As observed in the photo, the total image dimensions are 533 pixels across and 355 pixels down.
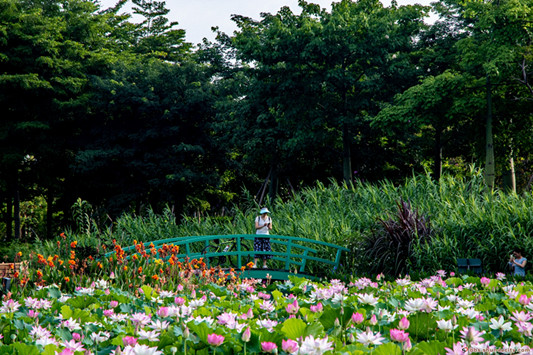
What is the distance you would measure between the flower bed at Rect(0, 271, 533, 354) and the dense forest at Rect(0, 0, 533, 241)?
12.8 meters

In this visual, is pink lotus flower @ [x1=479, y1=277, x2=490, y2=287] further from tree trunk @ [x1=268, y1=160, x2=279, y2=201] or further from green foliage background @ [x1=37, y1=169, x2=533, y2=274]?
tree trunk @ [x1=268, y1=160, x2=279, y2=201]

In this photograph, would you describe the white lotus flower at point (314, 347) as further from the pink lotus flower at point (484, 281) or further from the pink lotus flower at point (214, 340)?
the pink lotus flower at point (484, 281)

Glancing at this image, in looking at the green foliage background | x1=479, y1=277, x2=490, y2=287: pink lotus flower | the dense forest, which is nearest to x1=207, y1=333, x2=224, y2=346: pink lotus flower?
x1=479, y1=277, x2=490, y2=287: pink lotus flower

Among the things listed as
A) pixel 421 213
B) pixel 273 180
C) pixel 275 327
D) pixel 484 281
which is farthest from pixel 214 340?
pixel 273 180

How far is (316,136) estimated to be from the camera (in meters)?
17.7

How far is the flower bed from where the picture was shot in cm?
205

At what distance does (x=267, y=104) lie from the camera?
62.8 feet

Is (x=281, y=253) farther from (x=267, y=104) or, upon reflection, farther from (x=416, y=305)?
(x=267, y=104)

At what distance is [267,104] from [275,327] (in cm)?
1703

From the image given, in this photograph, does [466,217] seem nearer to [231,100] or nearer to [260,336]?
[260,336]

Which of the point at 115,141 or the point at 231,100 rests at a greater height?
the point at 231,100

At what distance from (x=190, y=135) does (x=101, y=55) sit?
17.2 ft

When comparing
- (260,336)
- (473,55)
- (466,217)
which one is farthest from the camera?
Answer: (473,55)

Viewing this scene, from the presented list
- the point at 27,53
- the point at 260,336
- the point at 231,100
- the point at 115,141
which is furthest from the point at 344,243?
the point at 27,53
